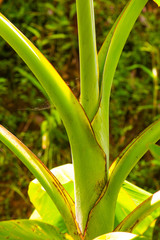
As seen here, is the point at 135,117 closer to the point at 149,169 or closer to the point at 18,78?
the point at 149,169

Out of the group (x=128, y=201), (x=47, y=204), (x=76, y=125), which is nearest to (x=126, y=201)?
(x=128, y=201)

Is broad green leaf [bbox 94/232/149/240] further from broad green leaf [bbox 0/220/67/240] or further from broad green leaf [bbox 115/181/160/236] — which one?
broad green leaf [bbox 115/181/160/236]

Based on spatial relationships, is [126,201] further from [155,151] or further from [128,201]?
[155,151]

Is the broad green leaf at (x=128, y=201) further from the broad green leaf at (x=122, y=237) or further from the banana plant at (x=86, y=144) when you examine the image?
the broad green leaf at (x=122, y=237)

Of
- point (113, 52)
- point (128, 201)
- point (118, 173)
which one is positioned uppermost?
point (113, 52)

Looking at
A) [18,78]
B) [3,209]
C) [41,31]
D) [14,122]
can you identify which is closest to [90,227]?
[3,209]

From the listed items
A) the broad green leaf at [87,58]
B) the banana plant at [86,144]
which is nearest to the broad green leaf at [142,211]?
the banana plant at [86,144]

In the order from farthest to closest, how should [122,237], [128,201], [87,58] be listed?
[128,201] → [87,58] → [122,237]
